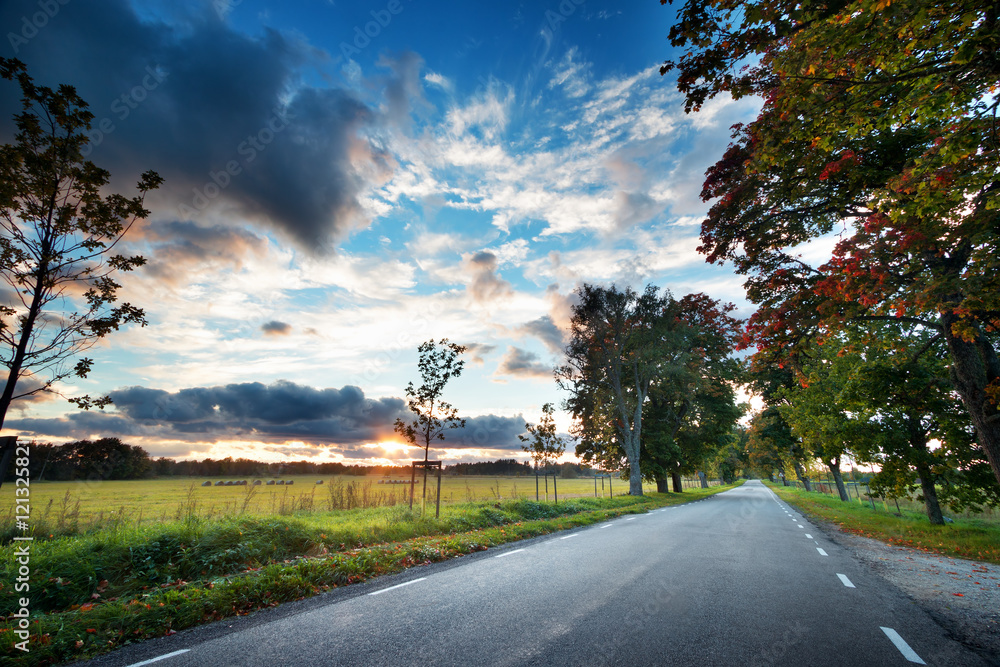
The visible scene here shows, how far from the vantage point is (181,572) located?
7.27 metres

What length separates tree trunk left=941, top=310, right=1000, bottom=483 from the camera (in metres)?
9.02

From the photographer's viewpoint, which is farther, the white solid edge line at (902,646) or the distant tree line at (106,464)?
the distant tree line at (106,464)

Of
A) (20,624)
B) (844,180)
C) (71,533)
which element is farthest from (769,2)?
(71,533)

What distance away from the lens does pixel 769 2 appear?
15.4 feet

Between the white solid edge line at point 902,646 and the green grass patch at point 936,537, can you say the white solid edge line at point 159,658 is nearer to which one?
the white solid edge line at point 902,646

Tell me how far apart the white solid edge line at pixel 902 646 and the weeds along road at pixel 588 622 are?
2 cm

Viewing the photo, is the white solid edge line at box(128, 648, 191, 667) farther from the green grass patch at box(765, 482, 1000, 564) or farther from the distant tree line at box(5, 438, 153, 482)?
the distant tree line at box(5, 438, 153, 482)

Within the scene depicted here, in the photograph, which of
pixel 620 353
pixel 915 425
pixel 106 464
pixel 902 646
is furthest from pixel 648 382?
pixel 106 464

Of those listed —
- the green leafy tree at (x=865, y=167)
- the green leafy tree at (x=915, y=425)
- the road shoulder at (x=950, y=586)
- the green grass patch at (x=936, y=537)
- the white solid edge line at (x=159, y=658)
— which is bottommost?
the green grass patch at (x=936, y=537)

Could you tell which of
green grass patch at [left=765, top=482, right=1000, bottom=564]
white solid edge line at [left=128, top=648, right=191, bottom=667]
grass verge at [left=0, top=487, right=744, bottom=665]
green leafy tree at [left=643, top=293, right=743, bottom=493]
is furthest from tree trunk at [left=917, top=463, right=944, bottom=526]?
white solid edge line at [left=128, top=648, right=191, bottom=667]

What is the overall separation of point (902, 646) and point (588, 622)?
10.7 feet

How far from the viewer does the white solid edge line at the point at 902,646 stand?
393 centimetres

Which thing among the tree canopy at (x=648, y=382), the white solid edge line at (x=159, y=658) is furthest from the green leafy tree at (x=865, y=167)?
the tree canopy at (x=648, y=382)

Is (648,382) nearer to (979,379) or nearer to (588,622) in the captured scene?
(979,379)
